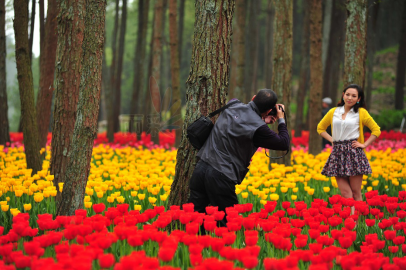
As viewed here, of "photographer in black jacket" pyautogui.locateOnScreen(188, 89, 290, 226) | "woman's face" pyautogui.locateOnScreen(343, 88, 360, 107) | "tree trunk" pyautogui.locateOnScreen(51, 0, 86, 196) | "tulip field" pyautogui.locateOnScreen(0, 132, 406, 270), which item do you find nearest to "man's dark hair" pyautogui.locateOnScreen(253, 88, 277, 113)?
"photographer in black jacket" pyautogui.locateOnScreen(188, 89, 290, 226)

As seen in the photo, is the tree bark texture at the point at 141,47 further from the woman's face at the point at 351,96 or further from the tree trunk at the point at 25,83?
the woman's face at the point at 351,96

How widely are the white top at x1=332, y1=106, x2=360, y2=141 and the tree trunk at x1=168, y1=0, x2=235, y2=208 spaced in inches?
64.5

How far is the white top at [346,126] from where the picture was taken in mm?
5395

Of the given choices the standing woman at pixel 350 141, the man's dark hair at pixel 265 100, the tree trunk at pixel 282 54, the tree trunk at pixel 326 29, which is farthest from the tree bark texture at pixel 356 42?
the tree trunk at pixel 326 29

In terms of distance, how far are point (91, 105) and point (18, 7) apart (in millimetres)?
3001

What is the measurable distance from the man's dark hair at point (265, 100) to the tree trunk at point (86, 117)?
64.3 inches

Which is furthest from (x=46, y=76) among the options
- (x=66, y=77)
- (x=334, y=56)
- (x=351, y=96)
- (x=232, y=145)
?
(x=334, y=56)

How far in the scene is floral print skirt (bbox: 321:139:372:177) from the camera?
532 cm

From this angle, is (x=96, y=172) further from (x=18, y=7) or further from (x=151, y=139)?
(x=151, y=139)

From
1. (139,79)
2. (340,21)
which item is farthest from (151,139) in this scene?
(340,21)

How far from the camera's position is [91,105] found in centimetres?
444

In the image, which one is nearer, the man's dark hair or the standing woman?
the man's dark hair

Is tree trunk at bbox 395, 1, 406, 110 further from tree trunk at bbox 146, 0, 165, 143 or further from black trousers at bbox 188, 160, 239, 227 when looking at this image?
black trousers at bbox 188, 160, 239, 227

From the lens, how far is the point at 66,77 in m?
6.45
